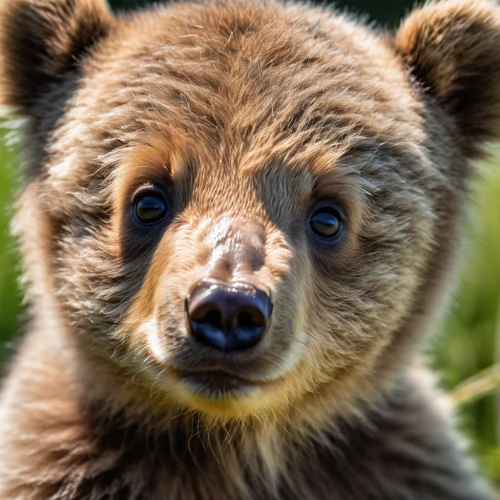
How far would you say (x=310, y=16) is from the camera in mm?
4559

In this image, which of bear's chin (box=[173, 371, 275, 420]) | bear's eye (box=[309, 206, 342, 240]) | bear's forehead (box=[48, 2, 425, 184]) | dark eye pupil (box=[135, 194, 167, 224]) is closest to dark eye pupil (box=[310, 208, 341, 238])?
bear's eye (box=[309, 206, 342, 240])

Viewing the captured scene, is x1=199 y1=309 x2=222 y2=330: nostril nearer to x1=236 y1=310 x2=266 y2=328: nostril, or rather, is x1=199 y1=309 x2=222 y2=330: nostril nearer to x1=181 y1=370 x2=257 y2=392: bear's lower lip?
x1=236 y1=310 x2=266 y2=328: nostril

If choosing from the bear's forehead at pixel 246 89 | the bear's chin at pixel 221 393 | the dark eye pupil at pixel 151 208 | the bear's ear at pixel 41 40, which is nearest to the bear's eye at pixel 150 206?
the dark eye pupil at pixel 151 208

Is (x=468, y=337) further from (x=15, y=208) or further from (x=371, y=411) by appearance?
(x=15, y=208)

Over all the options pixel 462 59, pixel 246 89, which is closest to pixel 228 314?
pixel 246 89

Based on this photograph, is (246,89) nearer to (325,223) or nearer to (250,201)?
(250,201)

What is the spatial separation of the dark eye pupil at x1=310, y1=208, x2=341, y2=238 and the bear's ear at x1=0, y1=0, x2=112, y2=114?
57.1 inches

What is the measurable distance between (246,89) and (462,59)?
118 centimetres

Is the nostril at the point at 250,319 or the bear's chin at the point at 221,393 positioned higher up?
the nostril at the point at 250,319

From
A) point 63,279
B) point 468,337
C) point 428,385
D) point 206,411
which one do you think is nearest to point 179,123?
point 63,279

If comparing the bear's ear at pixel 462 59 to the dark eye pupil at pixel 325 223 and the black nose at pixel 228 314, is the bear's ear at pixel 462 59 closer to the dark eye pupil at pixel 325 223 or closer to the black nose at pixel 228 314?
the dark eye pupil at pixel 325 223

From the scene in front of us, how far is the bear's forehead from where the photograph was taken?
3.99 m

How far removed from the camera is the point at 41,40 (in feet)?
15.3

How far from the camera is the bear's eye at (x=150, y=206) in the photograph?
13.3ft
